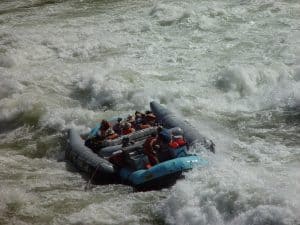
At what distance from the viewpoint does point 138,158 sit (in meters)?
9.59

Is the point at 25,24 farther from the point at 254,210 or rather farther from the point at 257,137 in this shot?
the point at 254,210

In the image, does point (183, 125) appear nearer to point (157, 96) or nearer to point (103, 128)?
point (103, 128)

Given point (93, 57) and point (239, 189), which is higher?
point (239, 189)

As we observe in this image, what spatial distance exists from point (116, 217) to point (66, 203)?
1.05 meters

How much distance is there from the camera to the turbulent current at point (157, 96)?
8398mm

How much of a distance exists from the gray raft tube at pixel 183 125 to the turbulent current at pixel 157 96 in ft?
1.29

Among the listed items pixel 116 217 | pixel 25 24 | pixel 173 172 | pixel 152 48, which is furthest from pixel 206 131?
pixel 25 24

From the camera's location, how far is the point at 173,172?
894cm

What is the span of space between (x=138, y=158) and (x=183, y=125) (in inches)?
54.8

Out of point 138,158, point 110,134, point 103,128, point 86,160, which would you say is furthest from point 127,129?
point 138,158

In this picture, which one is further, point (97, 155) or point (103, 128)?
point (103, 128)

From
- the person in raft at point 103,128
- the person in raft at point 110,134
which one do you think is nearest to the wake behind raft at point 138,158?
the person in raft at point 110,134

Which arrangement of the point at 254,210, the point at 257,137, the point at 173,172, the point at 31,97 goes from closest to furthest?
the point at 254,210 → the point at 173,172 → the point at 257,137 → the point at 31,97

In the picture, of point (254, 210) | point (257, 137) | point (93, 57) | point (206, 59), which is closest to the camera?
point (254, 210)
